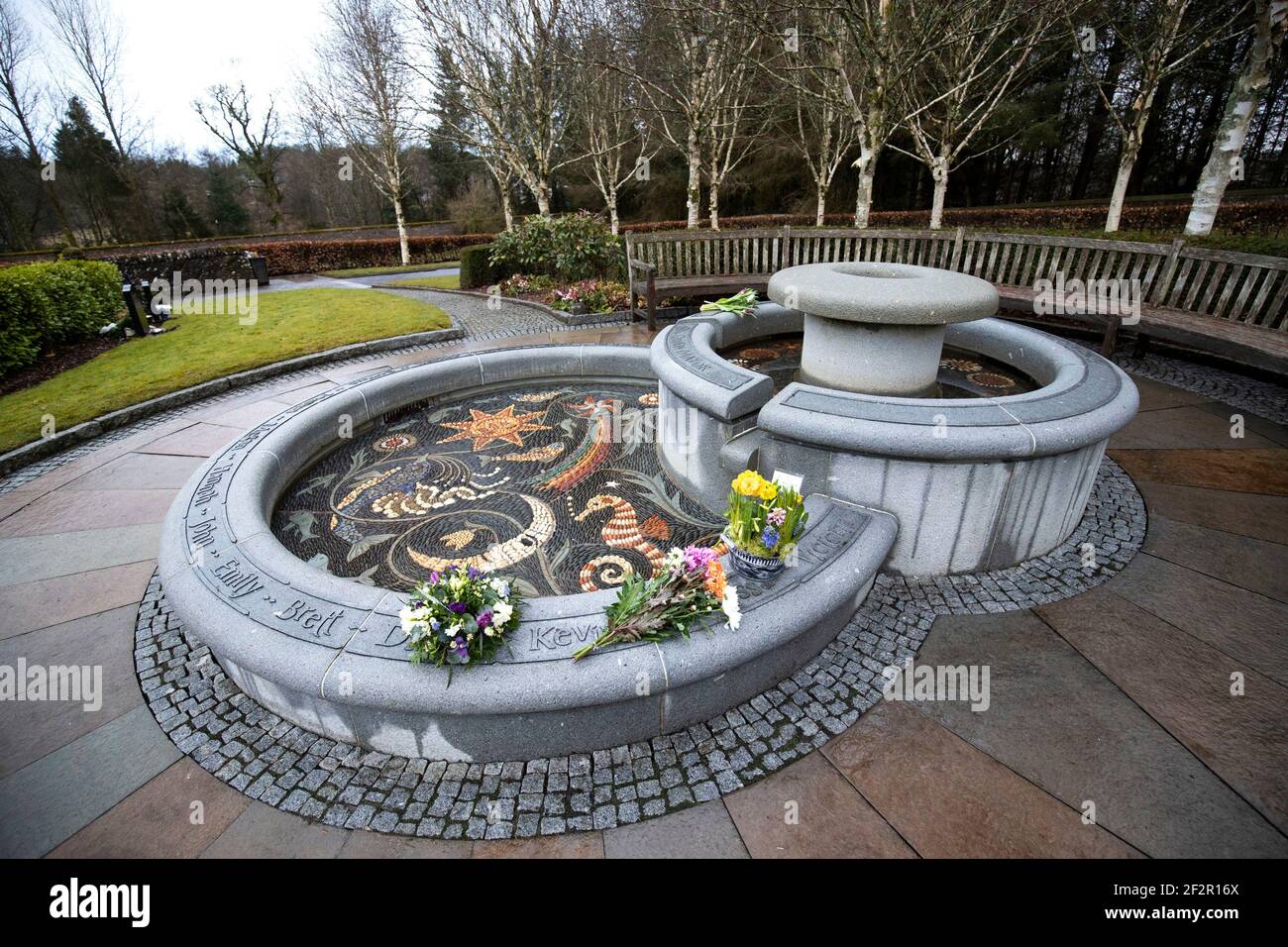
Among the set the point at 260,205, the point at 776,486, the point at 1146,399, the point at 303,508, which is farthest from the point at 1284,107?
the point at 260,205

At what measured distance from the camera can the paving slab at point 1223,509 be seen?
4539mm

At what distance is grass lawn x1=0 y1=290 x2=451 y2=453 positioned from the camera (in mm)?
7641

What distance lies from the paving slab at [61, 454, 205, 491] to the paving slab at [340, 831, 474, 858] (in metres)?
4.98

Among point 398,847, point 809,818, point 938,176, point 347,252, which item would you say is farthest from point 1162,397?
point 347,252

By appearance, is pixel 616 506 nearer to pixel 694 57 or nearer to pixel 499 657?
pixel 499 657

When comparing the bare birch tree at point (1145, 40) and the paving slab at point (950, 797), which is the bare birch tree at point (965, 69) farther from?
the paving slab at point (950, 797)

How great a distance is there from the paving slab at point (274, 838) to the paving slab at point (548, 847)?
70 cm

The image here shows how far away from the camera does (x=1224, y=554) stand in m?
4.28

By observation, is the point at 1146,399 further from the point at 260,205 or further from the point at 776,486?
the point at 260,205

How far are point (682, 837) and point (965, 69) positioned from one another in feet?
59.2

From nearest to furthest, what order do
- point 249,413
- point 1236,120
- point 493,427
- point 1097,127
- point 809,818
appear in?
1. point 809,818
2. point 493,427
3. point 249,413
4. point 1236,120
5. point 1097,127

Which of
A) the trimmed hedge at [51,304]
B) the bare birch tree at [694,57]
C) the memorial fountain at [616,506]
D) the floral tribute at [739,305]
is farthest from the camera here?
the bare birch tree at [694,57]

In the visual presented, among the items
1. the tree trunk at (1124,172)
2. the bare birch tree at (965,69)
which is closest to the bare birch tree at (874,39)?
the bare birch tree at (965,69)

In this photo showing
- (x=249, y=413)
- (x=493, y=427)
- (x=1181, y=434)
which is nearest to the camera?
(x=1181, y=434)
